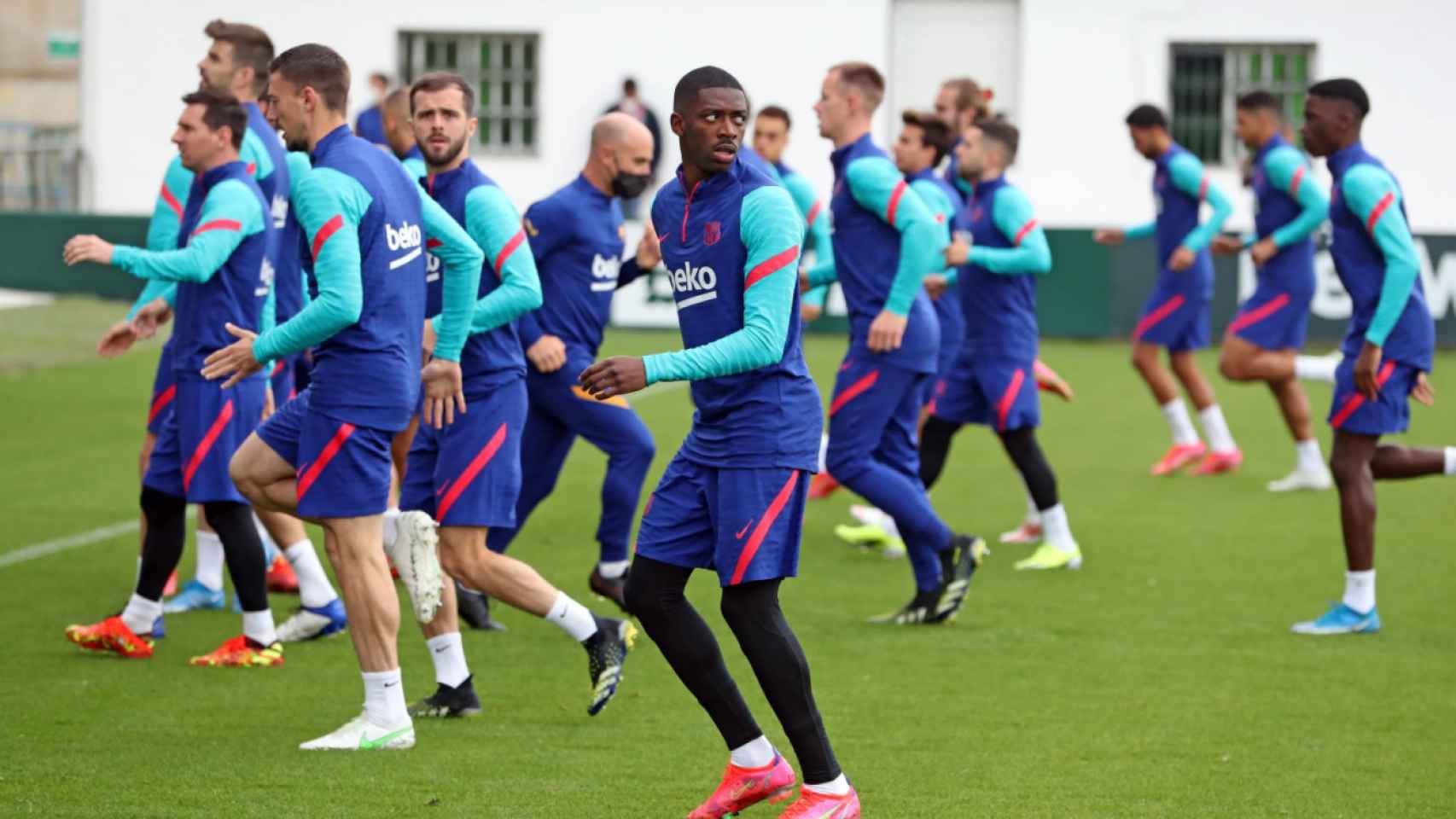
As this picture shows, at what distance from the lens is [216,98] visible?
25.5 ft

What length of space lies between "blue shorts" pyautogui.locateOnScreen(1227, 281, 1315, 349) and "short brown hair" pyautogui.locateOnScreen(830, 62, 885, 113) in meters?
4.89

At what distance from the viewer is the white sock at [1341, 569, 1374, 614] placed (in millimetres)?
8547

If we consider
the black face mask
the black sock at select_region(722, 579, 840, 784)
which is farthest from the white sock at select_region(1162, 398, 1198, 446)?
the black sock at select_region(722, 579, 840, 784)

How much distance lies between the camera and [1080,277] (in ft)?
76.2

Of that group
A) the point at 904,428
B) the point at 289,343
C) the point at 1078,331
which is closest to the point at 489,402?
the point at 289,343

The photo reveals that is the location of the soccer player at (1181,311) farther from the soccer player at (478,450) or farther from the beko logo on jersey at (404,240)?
the beko logo on jersey at (404,240)

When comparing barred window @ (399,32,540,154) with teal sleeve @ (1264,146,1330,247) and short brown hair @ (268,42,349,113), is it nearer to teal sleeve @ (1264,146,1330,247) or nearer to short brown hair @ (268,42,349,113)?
teal sleeve @ (1264,146,1330,247)

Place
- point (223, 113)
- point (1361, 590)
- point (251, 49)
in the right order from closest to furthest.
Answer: point (223, 113) < point (1361, 590) < point (251, 49)

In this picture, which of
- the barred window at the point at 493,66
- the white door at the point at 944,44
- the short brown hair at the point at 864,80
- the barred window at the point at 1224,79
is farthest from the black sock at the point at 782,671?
the barred window at the point at 493,66

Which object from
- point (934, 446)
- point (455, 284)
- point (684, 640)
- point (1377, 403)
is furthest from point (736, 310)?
point (934, 446)

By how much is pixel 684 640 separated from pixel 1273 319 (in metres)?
8.12

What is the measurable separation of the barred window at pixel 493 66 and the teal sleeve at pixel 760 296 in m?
23.3

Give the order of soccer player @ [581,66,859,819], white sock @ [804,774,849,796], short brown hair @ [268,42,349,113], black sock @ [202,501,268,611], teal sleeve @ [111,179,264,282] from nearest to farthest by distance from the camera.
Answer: soccer player @ [581,66,859,819] < white sock @ [804,774,849,796] < short brown hair @ [268,42,349,113] < teal sleeve @ [111,179,264,282] < black sock @ [202,501,268,611]

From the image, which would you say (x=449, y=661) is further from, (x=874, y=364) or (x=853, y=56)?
(x=853, y=56)
